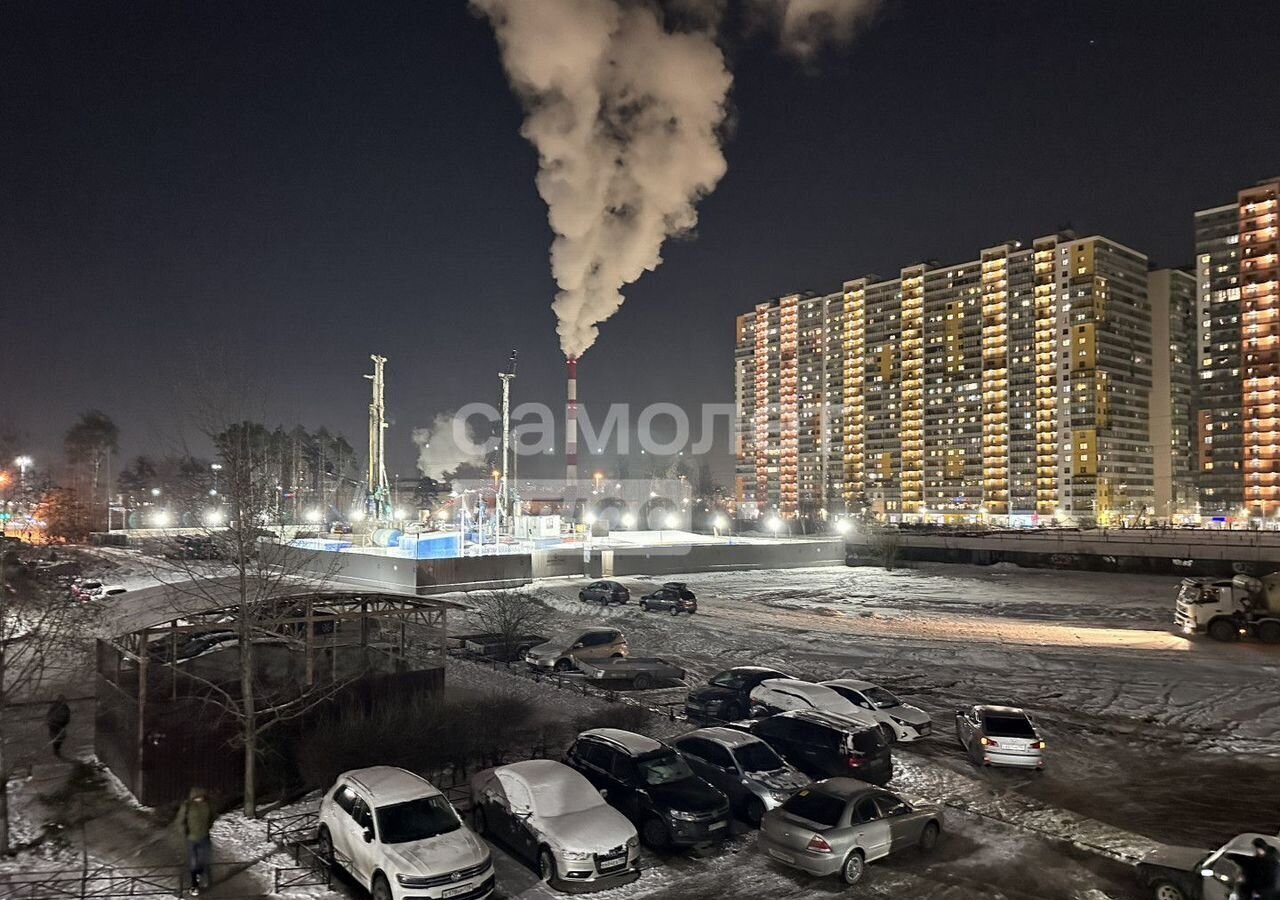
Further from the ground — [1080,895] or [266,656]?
[266,656]

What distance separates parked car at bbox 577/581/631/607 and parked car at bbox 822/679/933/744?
65.1 feet

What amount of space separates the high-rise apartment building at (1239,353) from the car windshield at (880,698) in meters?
139

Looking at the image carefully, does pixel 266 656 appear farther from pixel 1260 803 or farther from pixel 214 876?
pixel 1260 803

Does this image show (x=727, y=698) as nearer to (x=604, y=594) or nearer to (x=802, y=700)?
(x=802, y=700)

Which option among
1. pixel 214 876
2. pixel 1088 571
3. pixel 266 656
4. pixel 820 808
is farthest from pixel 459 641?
pixel 1088 571

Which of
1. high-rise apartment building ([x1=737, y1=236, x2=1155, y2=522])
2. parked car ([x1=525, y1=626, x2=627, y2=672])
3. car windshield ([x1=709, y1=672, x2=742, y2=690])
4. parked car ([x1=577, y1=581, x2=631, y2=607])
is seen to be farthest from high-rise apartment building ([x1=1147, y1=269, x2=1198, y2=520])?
car windshield ([x1=709, y1=672, x2=742, y2=690])

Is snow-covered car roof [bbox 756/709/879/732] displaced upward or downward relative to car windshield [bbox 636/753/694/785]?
downward

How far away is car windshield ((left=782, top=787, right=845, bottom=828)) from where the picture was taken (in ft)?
37.9

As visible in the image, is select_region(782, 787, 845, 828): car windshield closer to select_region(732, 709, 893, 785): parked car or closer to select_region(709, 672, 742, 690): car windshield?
select_region(732, 709, 893, 785): parked car

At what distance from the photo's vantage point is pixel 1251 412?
5143 inches

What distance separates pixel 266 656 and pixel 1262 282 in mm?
158948

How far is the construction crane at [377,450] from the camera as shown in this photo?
177 feet

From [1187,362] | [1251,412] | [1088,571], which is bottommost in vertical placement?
[1088,571]

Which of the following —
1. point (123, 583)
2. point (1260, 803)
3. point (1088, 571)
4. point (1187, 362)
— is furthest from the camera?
point (1187, 362)
